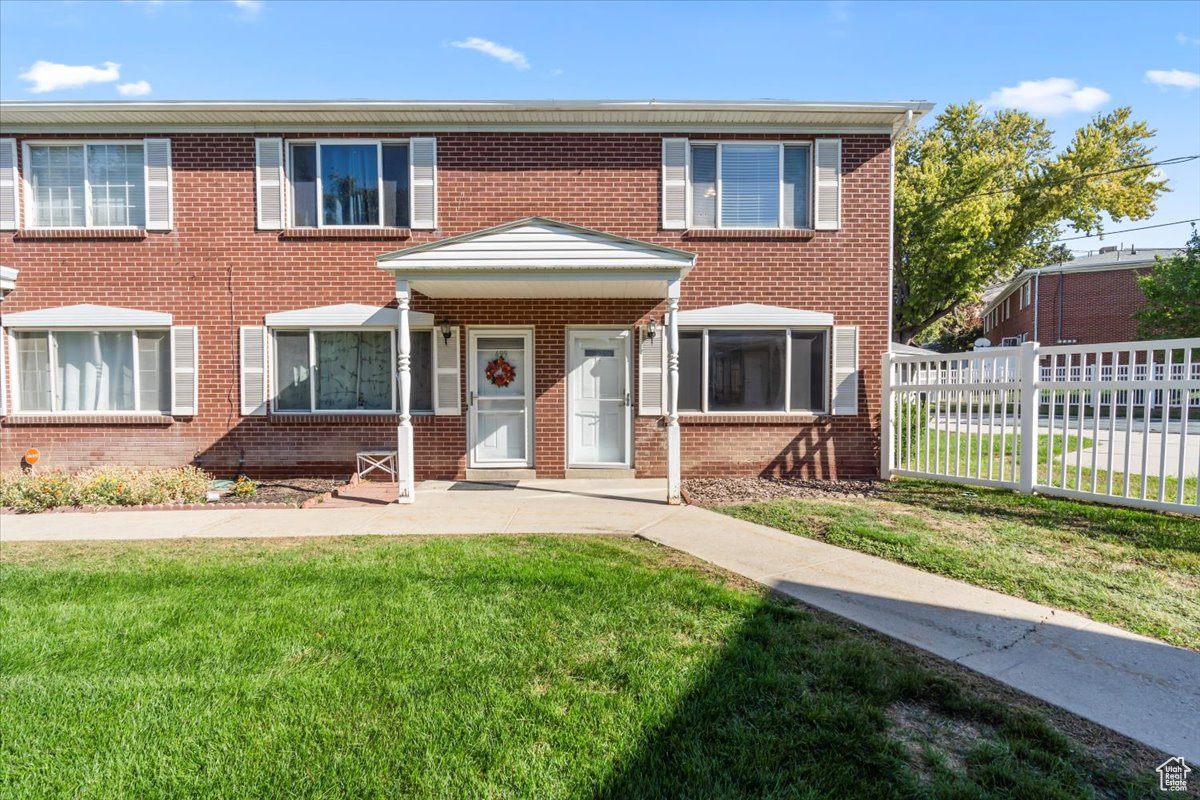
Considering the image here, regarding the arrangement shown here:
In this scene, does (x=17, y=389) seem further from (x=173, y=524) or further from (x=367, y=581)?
(x=367, y=581)

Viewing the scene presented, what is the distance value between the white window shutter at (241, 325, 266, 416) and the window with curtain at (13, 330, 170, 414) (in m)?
1.26

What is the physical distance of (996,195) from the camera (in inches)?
841

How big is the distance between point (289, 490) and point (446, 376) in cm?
271

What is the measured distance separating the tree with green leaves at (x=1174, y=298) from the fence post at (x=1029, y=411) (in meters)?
18.5

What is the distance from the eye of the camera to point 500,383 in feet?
31.1

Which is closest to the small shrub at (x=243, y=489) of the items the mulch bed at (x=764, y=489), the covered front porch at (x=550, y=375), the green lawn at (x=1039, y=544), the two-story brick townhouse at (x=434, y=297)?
the two-story brick townhouse at (x=434, y=297)

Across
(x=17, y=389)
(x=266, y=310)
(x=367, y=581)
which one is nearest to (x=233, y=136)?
(x=266, y=310)

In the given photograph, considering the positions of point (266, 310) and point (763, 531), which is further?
point (266, 310)

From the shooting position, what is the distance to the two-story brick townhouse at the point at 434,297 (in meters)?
9.22

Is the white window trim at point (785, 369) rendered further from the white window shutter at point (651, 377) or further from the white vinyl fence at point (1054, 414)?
the white vinyl fence at point (1054, 414)

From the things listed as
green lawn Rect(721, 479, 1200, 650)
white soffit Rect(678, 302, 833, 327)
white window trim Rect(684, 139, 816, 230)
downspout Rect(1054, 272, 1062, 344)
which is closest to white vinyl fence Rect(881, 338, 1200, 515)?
green lawn Rect(721, 479, 1200, 650)

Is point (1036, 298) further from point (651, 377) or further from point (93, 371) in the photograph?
point (93, 371)

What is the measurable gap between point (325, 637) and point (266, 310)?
7.27 m

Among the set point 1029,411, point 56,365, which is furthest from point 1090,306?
point 56,365
